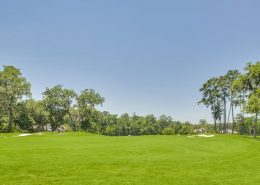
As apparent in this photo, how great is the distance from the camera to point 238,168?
1385 centimetres

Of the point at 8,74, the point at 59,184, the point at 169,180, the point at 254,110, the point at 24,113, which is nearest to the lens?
the point at 59,184

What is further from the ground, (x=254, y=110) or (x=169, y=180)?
(x=254, y=110)

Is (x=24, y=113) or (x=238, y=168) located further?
(x=24, y=113)

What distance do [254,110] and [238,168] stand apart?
3261 cm

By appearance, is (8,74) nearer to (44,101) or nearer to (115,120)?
(44,101)

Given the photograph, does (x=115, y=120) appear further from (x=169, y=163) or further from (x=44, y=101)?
(x=169, y=163)

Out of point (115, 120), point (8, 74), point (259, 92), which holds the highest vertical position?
point (8, 74)

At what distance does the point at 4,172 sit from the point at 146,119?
13384 centimetres

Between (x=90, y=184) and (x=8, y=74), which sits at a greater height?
(x=8, y=74)

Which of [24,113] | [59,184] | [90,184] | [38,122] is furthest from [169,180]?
[38,122]

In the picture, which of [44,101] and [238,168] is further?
[44,101]

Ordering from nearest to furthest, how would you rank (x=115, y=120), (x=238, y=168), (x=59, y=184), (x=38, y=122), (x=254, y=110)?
(x=59, y=184), (x=238, y=168), (x=254, y=110), (x=38, y=122), (x=115, y=120)

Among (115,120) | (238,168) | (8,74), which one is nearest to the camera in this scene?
(238,168)

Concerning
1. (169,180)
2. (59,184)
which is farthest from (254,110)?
(59,184)
